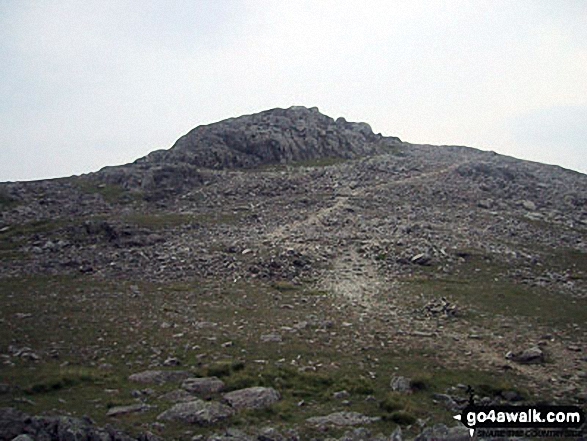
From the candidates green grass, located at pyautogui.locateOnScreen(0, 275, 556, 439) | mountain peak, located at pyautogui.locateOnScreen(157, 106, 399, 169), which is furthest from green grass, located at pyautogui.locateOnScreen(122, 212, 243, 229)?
mountain peak, located at pyautogui.locateOnScreen(157, 106, 399, 169)

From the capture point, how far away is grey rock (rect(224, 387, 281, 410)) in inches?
601

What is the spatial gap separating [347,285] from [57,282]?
732 inches

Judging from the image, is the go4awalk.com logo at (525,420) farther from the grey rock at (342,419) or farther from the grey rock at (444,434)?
the grey rock at (342,419)

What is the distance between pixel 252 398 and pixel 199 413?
77.1 inches

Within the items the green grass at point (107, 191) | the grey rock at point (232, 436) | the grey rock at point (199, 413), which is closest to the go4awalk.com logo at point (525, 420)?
the grey rock at point (232, 436)

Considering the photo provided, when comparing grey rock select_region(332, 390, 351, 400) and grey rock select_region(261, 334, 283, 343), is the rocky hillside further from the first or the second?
grey rock select_region(332, 390, 351, 400)

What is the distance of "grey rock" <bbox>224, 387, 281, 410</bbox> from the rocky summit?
94 millimetres

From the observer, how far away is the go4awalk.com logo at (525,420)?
1371cm

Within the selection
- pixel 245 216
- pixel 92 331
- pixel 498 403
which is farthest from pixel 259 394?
pixel 245 216

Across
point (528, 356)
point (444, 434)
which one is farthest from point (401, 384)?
point (528, 356)

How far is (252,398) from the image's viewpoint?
Answer: 15.6 meters

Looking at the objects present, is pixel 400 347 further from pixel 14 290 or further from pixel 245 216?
pixel 245 216

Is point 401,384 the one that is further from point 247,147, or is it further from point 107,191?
point 247,147

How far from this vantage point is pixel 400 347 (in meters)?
21.3
